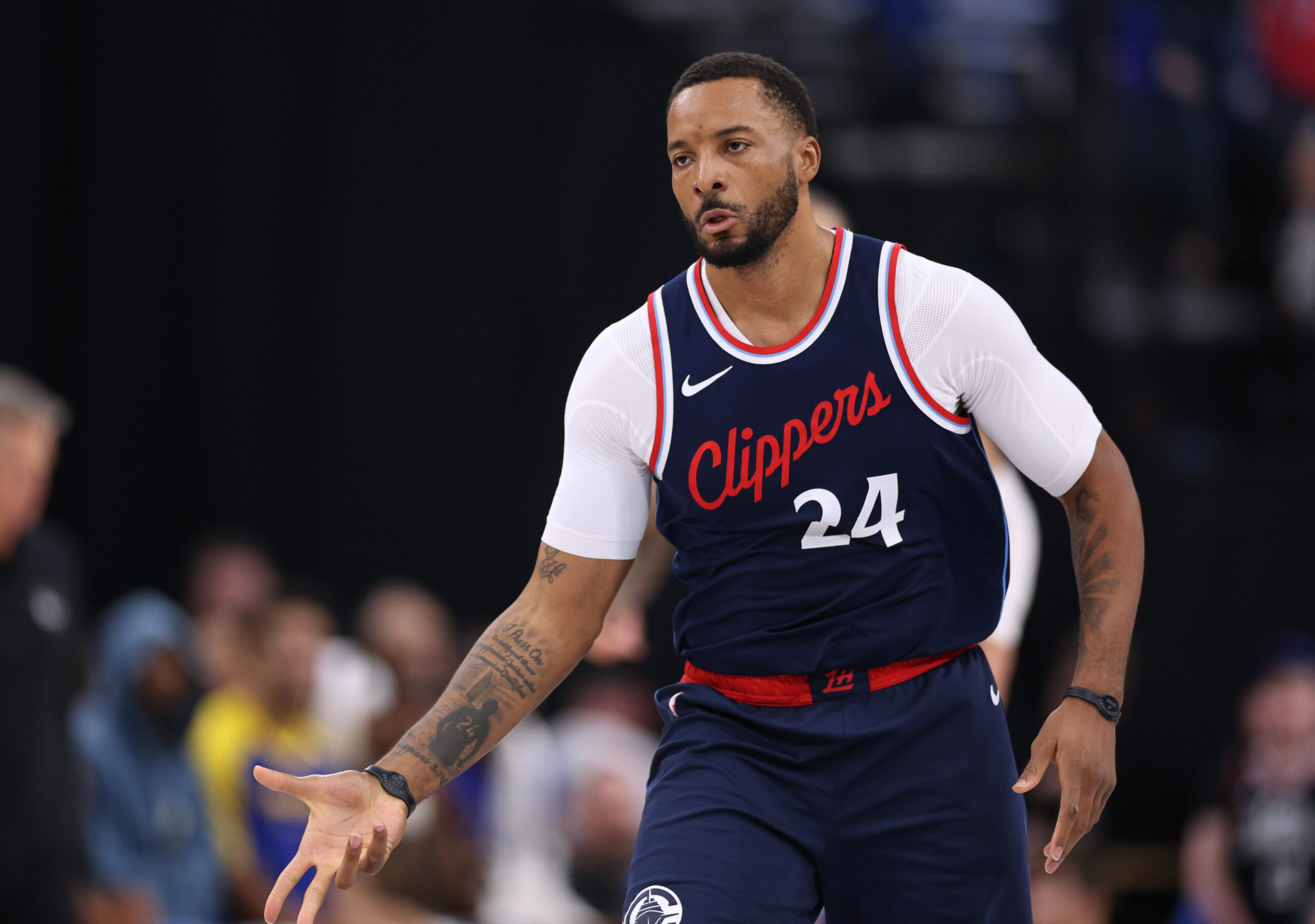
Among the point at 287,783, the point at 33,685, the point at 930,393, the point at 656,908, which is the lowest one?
the point at 33,685

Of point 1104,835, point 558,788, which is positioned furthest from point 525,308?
point 1104,835

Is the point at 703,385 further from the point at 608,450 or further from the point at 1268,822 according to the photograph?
the point at 1268,822

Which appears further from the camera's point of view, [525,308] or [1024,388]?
[525,308]

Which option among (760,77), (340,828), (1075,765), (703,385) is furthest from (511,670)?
(760,77)

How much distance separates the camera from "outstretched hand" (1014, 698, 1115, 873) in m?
2.90

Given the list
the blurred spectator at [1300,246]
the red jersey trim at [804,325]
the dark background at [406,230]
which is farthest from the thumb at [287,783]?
the blurred spectator at [1300,246]

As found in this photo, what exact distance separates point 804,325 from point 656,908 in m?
1.17

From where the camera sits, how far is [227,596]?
902 centimetres

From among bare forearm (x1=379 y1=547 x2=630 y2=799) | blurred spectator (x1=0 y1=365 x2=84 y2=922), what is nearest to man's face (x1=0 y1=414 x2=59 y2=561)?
blurred spectator (x1=0 y1=365 x2=84 y2=922)

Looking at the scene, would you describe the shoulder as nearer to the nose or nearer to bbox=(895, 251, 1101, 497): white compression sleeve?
the nose

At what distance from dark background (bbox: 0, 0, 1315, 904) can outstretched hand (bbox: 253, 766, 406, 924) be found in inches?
244

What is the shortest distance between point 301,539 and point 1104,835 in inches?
209

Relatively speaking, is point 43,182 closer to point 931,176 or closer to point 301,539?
point 301,539

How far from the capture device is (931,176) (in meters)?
8.78
